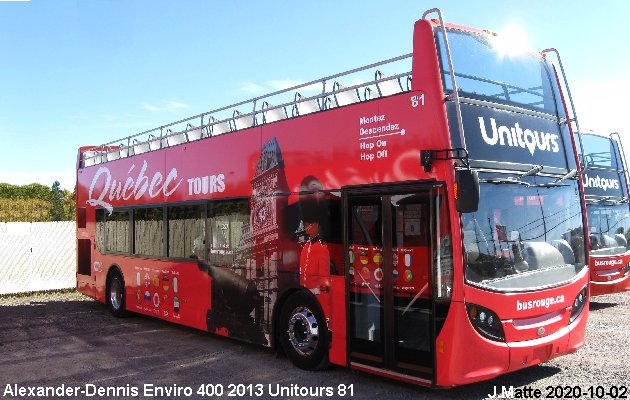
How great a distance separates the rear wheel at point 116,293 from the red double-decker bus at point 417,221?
3.95 m

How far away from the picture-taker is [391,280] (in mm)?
6285

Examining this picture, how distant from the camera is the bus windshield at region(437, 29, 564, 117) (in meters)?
6.22

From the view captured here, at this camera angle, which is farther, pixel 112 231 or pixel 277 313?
pixel 112 231

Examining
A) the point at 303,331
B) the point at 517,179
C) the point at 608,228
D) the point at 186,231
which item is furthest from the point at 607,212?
the point at 186,231

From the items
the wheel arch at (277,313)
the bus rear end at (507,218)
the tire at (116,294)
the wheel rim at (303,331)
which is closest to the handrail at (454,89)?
the bus rear end at (507,218)

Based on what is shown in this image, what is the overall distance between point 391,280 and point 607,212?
29.0 feet

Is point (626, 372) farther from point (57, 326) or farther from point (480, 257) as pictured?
point (57, 326)

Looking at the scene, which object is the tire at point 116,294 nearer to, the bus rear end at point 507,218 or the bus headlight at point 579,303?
the bus rear end at point 507,218

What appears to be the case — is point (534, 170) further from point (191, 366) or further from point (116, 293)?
point (116, 293)

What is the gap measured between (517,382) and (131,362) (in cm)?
499

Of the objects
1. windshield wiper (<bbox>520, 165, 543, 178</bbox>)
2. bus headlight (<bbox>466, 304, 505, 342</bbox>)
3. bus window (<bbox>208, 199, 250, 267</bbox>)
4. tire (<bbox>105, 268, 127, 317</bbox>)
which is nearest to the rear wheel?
tire (<bbox>105, 268, 127, 317</bbox>)

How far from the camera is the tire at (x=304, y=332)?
280 inches

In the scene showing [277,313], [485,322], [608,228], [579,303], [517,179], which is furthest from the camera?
[608,228]

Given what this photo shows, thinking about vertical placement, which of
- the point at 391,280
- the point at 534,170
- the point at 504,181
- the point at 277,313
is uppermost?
the point at 534,170
